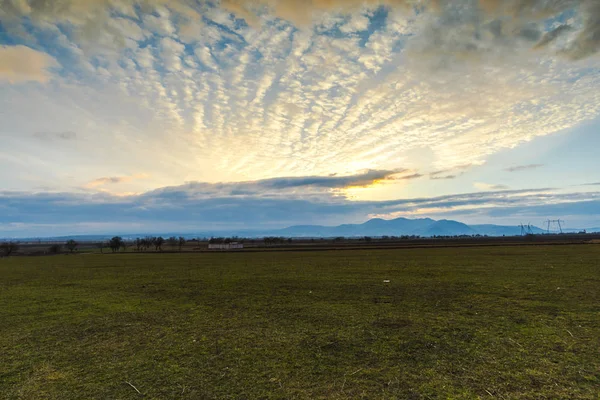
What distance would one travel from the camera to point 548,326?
9484 millimetres

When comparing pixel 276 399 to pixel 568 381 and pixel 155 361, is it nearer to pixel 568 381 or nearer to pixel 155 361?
pixel 155 361

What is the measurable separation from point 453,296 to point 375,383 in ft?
34.2

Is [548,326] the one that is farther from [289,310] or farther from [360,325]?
[289,310]

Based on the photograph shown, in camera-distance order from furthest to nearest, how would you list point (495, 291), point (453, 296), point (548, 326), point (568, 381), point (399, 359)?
point (495, 291), point (453, 296), point (548, 326), point (399, 359), point (568, 381)

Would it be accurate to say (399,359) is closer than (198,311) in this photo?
Yes

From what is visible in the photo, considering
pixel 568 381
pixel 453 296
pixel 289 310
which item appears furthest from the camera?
pixel 453 296

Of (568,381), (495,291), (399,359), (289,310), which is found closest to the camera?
(568,381)

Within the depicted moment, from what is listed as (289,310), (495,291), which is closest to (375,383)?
(289,310)

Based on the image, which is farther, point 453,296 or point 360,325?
point 453,296

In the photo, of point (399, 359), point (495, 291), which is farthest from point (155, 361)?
point (495, 291)

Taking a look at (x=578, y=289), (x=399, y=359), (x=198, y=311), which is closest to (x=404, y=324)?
(x=399, y=359)

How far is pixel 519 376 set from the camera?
6.21 m

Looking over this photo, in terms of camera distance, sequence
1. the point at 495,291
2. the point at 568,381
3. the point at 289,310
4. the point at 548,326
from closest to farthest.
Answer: the point at 568,381 → the point at 548,326 → the point at 289,310 → the point at 495,291

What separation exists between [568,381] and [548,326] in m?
4.31
